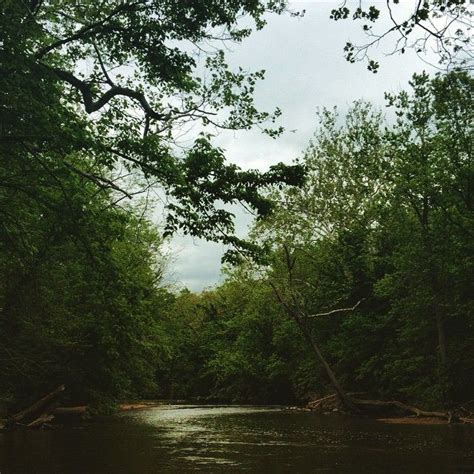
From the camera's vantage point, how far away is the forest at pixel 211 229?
1292 cm

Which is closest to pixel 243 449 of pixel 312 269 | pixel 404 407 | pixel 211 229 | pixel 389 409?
pixel 211 229

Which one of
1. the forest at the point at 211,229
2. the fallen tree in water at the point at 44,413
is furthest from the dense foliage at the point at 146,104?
the fallen tree in water at the point at 44,413

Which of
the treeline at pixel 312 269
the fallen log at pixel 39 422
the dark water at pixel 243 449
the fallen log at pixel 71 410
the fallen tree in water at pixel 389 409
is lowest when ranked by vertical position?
the dark water at pixel 243 449

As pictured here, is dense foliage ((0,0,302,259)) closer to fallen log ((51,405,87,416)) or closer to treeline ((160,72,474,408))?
treeline ((160,72,474,408))

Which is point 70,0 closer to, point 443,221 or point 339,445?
point 339,445

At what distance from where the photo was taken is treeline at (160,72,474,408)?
2964 cm

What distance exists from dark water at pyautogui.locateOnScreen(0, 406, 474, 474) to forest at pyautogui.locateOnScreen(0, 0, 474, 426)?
4320 mm

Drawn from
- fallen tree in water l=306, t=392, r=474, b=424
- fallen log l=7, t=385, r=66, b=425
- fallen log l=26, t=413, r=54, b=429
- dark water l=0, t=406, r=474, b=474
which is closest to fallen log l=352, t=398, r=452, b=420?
fallen tree in water l=306, t=392, r=474, b=424

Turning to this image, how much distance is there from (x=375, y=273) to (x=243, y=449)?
82.8 ft

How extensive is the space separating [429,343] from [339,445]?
16902mm

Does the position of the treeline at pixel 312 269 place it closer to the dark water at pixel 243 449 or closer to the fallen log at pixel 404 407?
the fallen log at pixel 404 407

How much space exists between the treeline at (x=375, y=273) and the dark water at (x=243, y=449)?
20.4 ft

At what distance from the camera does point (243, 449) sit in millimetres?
19188

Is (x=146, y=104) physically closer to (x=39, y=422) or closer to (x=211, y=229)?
(x=211, y=229)
